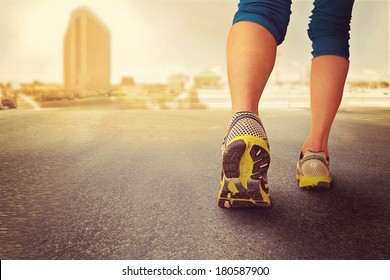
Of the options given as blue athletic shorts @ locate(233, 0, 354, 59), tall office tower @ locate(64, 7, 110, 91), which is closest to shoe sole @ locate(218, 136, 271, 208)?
blue athletic shorts @ locate(233, 0, 354, 59)

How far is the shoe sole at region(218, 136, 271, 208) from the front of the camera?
77 centimetres

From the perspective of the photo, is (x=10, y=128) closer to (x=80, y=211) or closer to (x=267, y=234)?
(x=80, y=211)

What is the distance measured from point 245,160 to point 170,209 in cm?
24

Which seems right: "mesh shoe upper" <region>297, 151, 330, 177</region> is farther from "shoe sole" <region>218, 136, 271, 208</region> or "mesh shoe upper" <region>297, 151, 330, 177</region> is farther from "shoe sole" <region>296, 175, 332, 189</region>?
"shoe sole" <region>218, 136, 271, 208</region>

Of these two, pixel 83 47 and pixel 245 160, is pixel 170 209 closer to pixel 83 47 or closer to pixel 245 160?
pixel 245 160

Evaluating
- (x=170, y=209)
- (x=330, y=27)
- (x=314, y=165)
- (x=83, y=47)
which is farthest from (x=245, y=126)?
(x=83, y=47)

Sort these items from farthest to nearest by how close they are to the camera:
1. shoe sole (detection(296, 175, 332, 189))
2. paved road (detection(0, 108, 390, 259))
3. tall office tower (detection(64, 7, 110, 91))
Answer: tall office tower (detection(64, 7, 110, 91)), shoe sole (detection(296, 175, 332, 189)), paved road (detection(0, 108, 390, 259))

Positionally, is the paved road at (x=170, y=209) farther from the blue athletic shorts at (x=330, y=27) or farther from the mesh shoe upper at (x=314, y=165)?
the blue athletic shorts at (x=330, y=27)

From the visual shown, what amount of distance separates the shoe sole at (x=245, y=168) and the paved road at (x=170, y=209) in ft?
0.16

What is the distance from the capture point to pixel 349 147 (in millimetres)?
1903

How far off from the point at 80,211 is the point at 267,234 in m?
0.43

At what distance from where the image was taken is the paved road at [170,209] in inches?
27.6

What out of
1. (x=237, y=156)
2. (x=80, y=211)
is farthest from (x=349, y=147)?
(x=80, y=211)

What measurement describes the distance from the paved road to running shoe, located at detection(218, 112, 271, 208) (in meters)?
0.05
